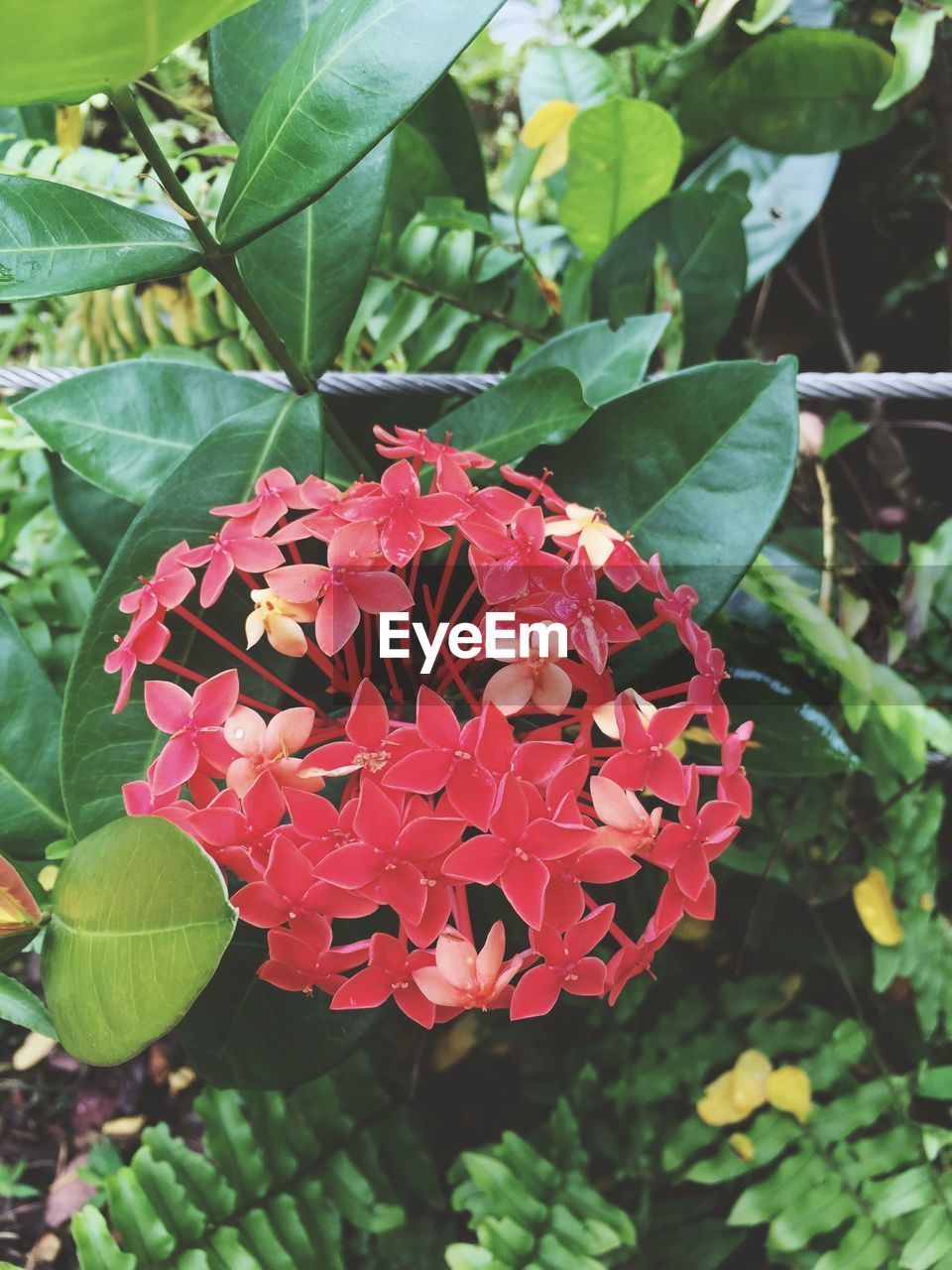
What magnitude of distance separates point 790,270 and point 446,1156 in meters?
1.17

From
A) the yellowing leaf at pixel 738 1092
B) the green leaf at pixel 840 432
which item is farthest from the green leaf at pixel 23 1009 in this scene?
the green leaf at pixel 840 432

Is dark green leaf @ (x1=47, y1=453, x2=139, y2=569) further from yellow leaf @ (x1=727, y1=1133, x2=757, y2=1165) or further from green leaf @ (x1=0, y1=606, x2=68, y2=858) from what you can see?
yellow leaf @ (x1=727, y1=1133, x2=757, y2=1165)

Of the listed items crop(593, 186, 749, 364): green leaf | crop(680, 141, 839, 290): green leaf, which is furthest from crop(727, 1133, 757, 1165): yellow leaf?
crop(680, 141, 839, 290): green leaf

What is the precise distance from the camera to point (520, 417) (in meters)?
0.69

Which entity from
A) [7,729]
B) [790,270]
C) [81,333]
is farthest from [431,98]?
[7,729]

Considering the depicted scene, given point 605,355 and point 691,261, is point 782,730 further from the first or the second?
point 691,261

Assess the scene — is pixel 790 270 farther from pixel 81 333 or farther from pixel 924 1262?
pixel 924 1262

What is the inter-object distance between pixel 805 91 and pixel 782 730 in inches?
25.4

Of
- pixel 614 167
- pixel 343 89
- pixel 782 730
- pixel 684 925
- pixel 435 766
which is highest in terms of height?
pixel 343 89

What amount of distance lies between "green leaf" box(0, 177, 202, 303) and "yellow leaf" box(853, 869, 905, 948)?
840 millimetres

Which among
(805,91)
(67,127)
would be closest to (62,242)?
(67,127)

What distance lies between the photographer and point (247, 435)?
64cm

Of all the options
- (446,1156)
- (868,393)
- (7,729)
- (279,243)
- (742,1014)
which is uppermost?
(279,243)
